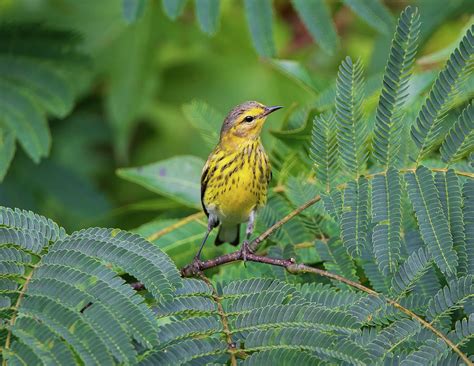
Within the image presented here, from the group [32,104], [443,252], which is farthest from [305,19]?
[443,252]

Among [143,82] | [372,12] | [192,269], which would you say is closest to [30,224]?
[192,269]

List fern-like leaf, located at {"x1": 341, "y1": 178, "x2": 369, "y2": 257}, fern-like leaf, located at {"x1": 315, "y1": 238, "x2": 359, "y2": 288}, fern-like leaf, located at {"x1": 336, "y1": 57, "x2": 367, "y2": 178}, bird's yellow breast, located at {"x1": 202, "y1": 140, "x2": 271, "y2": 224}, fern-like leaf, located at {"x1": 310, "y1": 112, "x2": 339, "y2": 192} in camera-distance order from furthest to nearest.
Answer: bird's yellow breast, located at {"x1": 202, "y1": 140, "x2": 271, "y2": 224}
fern-like leaf, located at {"x1": 315, "y1": 238, "x2": 359, "y2": 288}
fern-like leaf, located at {"x1": 310, "y1": 112, "x2": 339, "y2": 192}
fern-like leaf, located at {"x1": 336, "y1": 57, "x2": 367, "y2": 178}
fern-like leaf, located at {"x1": 341, "y1": 178, "x2": 369, "y2": 257}

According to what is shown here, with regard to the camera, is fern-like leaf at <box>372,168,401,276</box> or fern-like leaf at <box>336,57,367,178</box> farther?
fern-like leaf at <box>336,57,367,178</box>

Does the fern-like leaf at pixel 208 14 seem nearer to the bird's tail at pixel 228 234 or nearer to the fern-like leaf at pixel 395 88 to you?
the bird's tail at pixel 228 234

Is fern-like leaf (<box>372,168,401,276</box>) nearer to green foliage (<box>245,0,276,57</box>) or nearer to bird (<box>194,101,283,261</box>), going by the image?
bird (<box>194,101,283,261</box>)

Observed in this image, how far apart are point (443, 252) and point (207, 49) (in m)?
4.82

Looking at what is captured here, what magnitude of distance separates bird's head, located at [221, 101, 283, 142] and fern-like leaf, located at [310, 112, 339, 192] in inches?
51.5

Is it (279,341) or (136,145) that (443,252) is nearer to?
(279,341)

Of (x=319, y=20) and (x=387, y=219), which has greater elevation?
(x=319, y=20)

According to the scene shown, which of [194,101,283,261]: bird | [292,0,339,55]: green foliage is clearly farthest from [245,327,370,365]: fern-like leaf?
[292,0,339,55]: green foliage

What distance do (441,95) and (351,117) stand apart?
1.07 feet

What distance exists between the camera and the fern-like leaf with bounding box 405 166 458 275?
2242 mm

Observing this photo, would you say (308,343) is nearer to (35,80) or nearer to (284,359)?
(284,359)

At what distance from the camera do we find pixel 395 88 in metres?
2.46
